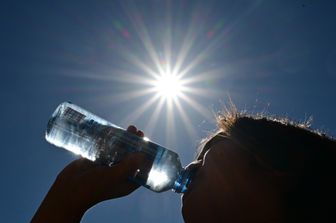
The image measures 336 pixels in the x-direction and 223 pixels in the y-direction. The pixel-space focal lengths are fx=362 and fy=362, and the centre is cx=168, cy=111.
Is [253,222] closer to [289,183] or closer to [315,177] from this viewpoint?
[289,183]

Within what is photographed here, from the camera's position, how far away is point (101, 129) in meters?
3.25

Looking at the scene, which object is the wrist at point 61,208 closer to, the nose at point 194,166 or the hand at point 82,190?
the hand at point 82,190

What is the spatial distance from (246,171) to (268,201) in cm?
19

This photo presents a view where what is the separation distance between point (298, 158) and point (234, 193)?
0.41 metres

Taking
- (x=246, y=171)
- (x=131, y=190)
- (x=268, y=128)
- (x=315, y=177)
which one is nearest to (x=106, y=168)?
(x=131, y=190)

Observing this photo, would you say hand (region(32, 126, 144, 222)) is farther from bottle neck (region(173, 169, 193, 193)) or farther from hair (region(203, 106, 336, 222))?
hair (region(203, 106, 336, 222))

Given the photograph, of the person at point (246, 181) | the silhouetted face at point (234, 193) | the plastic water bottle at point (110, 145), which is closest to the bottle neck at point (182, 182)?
the plastic water bottle at point (110, 145)

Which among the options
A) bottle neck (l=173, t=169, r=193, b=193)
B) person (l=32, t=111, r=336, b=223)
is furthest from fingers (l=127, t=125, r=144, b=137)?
person (l=32, t=111, r=336, b=223)

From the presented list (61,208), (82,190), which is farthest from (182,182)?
(61,208)

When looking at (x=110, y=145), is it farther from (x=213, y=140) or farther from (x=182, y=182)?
(x=213, y=140)

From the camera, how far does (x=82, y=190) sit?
6.77ft

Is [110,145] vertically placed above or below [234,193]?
above

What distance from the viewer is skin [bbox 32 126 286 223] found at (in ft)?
6.09

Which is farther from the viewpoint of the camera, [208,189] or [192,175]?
[192,175]
